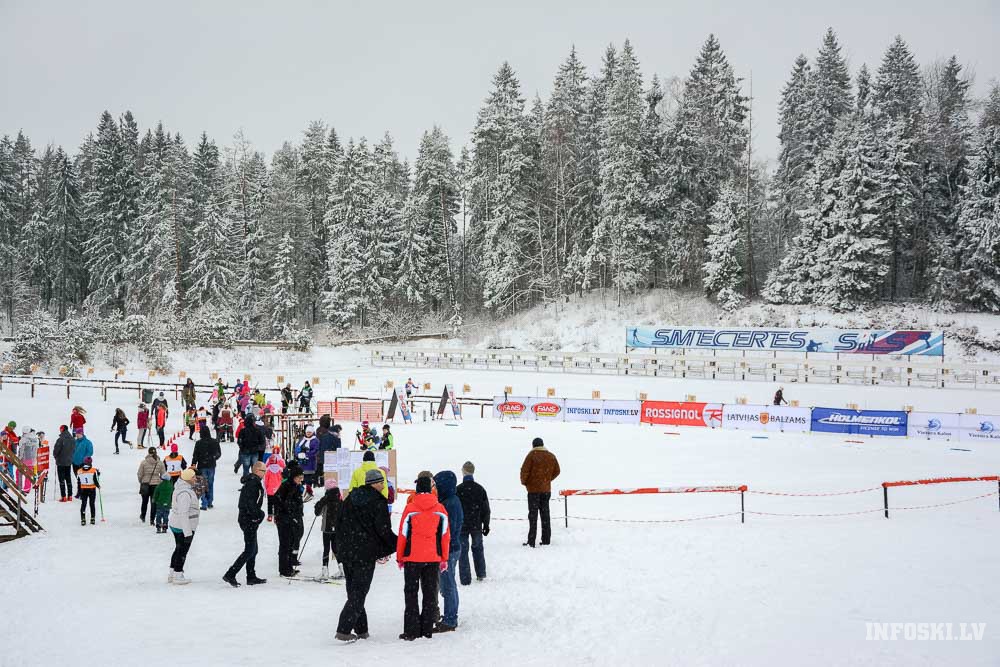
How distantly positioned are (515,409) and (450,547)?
2442 centimetres

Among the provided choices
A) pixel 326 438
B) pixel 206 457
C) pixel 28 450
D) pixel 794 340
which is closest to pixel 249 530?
pixel 206 457

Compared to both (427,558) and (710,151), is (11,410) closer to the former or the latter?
(427,558)

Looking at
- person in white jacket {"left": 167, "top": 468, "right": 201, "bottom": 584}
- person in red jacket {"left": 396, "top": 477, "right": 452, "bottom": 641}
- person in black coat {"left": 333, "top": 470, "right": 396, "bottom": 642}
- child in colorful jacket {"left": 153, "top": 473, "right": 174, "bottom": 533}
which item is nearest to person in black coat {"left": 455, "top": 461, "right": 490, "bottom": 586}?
person in red jacket {"left": 396, "top": 477, "right": 452, "bottom": 641}

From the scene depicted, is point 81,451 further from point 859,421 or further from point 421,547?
point 859,421

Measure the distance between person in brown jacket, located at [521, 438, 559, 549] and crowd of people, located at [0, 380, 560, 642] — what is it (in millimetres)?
16

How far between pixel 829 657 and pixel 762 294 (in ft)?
175

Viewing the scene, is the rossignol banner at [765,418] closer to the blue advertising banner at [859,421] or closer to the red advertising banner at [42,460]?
the blue advertising banner at [859,421]

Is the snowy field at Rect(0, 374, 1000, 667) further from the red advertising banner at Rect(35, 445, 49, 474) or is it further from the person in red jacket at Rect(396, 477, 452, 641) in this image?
the red advertising banner at Rect(35, 445, 49, 474)

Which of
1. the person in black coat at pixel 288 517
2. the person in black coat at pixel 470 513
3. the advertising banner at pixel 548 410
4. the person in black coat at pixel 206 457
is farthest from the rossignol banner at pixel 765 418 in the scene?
the person in black coat at pixel 288 517

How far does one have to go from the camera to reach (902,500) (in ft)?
52.4

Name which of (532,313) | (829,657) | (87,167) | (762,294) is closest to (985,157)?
(762,294)

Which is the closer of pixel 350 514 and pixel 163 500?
pixel 350 514

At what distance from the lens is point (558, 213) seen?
214ft

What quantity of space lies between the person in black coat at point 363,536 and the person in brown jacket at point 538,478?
4.21 meters
